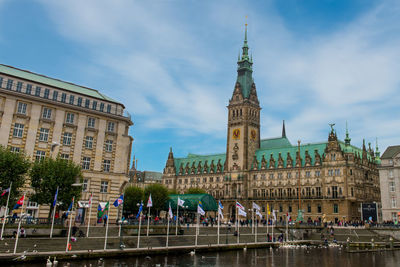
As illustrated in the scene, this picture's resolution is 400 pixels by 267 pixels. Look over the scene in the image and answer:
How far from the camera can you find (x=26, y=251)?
37781 millimetres

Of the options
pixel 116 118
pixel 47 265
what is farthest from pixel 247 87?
pixel 47 265

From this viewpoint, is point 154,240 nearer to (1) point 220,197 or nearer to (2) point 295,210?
(2) point 295,210

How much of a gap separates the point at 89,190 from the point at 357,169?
89.0m

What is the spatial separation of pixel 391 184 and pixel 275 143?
57447 millimetres

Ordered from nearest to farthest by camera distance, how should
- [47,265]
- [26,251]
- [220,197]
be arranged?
[47,265] < [26,251] < [220,197]

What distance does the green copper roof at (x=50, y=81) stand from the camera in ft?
206

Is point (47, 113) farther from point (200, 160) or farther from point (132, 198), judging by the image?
point (200, 160)

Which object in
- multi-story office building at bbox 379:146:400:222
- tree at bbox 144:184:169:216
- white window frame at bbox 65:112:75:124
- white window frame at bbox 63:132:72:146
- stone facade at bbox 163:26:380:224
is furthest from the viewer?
stone facade at bbox 163:26:380:224

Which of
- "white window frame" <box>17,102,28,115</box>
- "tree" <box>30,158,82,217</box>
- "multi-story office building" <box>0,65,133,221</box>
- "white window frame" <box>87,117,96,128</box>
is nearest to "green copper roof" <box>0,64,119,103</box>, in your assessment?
"multi-story office building" <box>0,65,133,221</box>

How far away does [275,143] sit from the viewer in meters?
151

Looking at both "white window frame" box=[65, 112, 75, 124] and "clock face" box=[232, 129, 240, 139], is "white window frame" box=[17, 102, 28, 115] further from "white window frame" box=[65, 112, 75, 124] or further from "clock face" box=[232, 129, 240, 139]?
"clock face" box=[232, 129, 240, 139]

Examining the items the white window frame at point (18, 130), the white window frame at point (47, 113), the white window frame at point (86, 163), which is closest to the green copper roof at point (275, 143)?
the white window frame at point (86, 163)

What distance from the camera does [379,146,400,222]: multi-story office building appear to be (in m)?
97.2

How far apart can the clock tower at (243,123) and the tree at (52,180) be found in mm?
92945
